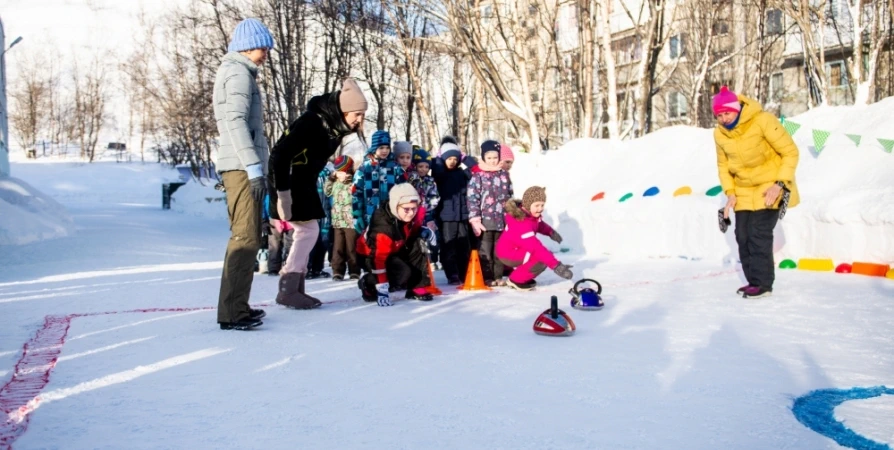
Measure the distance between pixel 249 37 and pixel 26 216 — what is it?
33.3ft

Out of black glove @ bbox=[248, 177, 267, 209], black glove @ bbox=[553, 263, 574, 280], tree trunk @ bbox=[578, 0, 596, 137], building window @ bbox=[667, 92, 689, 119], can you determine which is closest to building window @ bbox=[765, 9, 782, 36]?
building window @ bbox=[667, 92, 689, 119]

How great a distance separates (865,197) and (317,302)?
5414 mm

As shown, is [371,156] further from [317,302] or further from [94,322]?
[94,322]

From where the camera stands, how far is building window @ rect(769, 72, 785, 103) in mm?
30375

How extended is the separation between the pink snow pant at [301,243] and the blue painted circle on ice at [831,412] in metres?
3.50

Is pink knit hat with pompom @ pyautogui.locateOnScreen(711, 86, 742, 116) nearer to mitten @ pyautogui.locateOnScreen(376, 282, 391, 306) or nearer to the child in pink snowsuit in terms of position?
the child in pink snowsuit

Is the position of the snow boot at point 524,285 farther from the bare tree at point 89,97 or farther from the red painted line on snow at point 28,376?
the bare tree at point 89,97

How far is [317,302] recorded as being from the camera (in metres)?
5.72

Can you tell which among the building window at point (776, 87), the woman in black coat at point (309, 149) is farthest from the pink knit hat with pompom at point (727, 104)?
the building window at point (776, 87)

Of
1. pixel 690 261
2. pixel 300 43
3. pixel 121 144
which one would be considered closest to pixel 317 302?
pixel 690 261

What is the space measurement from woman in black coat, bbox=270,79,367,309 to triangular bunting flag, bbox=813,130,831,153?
241 inches

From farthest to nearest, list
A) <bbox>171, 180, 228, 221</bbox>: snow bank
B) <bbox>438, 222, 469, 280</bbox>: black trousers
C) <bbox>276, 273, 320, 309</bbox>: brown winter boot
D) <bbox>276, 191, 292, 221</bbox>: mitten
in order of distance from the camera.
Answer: <bbox>171, 180, 228, 221</bbox>: snow bank → <bbox>438, 222, 469, 280</bbox>: black trousers → <bbox>276, 273, 320, 309</bbox>: brown winter boot → <bbox>276, 191, 292, 221</bbox>: mitten

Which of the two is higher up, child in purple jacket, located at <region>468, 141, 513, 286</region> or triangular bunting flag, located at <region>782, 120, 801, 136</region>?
triangular bunting flag, located at <region>782, 120, 801, 136</region>

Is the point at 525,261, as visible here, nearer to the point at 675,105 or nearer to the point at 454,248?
the point at 454,248
